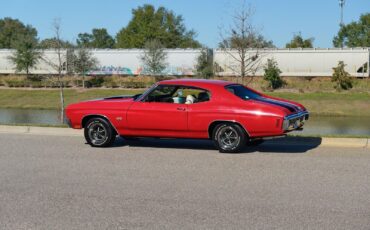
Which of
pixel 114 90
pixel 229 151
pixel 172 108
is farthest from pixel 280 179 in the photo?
pixel 114 90

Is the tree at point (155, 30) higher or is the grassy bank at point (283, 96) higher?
the tree at point (155, 30)

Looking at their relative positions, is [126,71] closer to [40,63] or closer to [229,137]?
[40,63]

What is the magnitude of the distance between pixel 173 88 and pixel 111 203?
485cm

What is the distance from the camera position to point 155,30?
287 ft

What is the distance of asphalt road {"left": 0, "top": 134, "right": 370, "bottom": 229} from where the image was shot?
5793mm

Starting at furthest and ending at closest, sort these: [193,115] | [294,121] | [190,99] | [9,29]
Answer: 1. [9,29]
2. [190,99]
3. [193,115]
4. [294,121]

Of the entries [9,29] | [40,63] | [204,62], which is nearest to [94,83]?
[40,63]

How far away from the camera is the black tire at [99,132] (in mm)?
11148

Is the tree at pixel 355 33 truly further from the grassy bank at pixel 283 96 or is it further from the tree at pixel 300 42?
the grassy bank at pixel 283 96

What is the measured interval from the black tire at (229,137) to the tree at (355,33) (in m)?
75.3

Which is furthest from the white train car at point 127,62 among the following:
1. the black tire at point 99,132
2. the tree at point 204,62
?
the black tire at point 99,132

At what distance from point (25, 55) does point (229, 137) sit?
48.6 meters

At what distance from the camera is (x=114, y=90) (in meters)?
47.8

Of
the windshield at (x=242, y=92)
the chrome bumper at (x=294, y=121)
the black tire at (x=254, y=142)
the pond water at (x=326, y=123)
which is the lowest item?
the pond water at (x=326, y=123)
